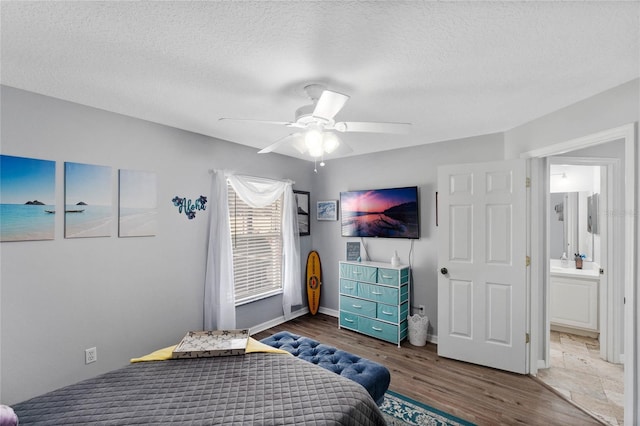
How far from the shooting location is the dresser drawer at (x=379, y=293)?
11.5 feet

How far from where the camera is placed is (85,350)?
236 cm

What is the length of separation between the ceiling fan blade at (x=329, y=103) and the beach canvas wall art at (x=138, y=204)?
1.85 meters

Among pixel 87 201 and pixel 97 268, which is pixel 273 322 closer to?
pixel 97 268

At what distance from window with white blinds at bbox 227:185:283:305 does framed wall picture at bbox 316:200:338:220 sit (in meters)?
0.70

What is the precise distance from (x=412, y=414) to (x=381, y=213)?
2.29m

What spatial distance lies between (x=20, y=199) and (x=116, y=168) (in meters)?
0.66

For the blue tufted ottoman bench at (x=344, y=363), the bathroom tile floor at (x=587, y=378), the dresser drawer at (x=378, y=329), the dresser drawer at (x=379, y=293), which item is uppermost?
the dresser drawer at (x=379, y=293)

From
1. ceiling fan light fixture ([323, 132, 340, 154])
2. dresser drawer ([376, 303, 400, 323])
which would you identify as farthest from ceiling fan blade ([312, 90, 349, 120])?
dresser drawer ([376, 303, 400, 323])

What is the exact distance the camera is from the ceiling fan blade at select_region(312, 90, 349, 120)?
161 cm

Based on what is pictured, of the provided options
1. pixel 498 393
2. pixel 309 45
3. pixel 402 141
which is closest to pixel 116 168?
pixel 309 45

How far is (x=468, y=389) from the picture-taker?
8.36 ft

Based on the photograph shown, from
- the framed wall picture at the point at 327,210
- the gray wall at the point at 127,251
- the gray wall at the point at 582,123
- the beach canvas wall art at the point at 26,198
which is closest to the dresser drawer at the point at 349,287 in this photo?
the gray wall at the point at 127,251

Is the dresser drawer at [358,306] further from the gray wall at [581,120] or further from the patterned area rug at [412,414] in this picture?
the gray wall at [581,120]

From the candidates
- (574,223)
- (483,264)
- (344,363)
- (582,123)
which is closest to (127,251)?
(344,363)
